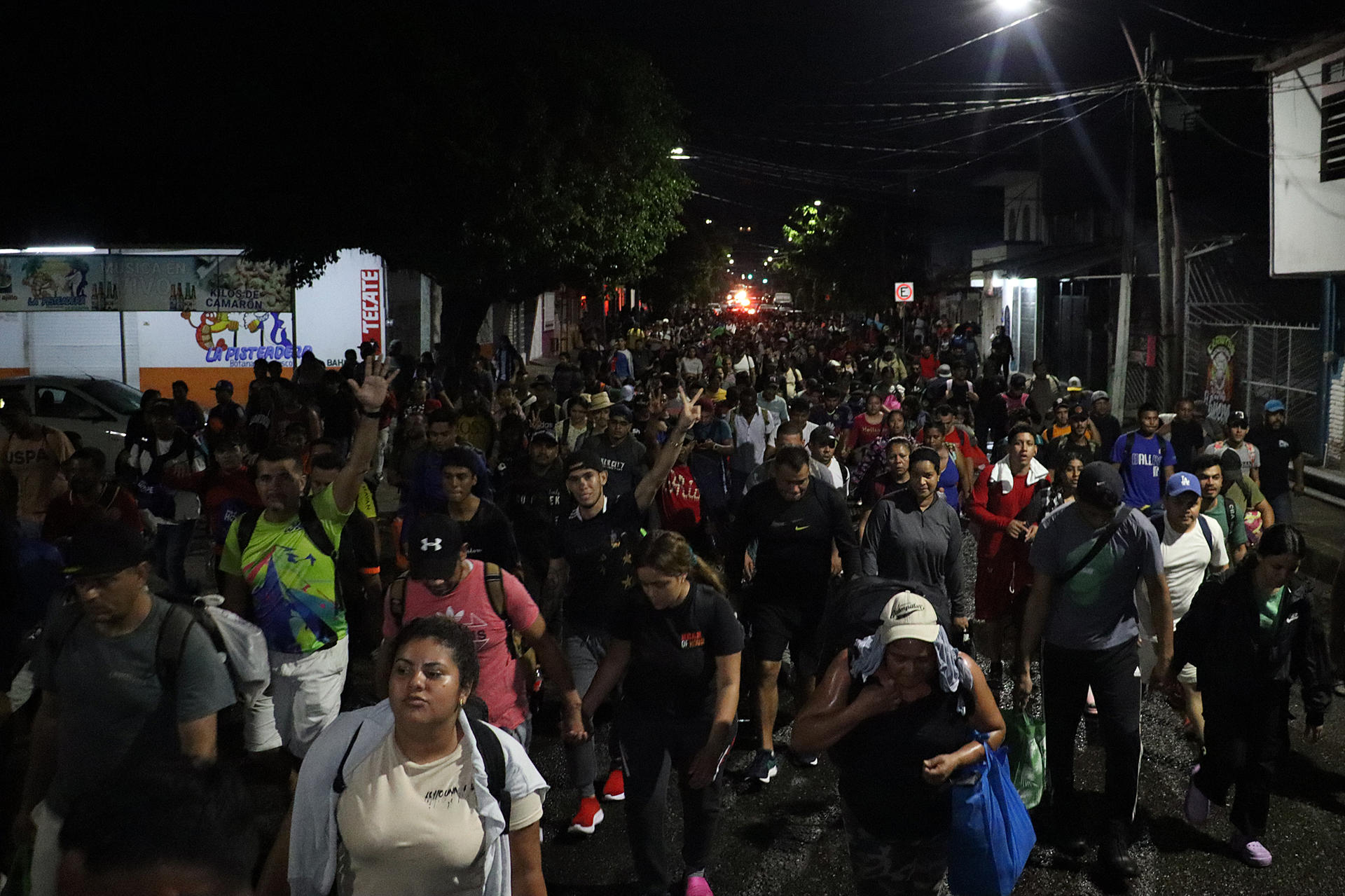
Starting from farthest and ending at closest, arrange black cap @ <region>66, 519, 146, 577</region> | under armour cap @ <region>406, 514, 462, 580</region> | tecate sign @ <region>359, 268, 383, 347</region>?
tecate sign @ <region>359, 268, 383, 347</region> < under armour cap @ <region>406, 514, 462, 580</region> < black cap @ <region>66, 519, 146, 577</region>

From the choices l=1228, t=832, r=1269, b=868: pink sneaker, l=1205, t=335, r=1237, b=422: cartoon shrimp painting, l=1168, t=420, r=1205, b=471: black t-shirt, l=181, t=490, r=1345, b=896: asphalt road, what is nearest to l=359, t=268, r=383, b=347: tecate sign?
l=1205, t=335, r=1237, b=422: cartoon shrimp painting

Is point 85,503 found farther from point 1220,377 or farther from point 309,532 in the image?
point 1220,377

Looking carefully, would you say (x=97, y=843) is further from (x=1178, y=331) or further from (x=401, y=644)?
(x=1178, y=331)

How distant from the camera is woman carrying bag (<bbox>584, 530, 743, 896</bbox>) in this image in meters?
5.03

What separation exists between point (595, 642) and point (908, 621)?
9.28 ft

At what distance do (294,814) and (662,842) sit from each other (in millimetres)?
2153

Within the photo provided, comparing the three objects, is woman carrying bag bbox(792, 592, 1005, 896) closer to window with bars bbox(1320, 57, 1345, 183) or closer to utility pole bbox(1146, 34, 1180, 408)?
utility pole bbox(1146, 34, 1180, 408)

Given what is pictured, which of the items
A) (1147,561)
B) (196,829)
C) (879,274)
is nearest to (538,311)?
(879,274)

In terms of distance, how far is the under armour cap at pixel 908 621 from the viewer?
12.9 feet

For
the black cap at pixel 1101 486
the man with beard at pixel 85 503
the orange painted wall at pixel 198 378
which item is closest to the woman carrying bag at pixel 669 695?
the black cap at pixel 1101 486

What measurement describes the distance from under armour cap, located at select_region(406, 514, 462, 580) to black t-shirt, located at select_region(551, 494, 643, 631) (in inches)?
63.5

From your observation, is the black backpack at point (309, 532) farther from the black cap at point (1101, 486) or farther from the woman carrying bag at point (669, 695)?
the black cap at point (1101, 486)

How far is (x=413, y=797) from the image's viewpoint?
3275 mm

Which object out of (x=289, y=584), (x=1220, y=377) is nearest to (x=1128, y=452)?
(x=289, y=584)
